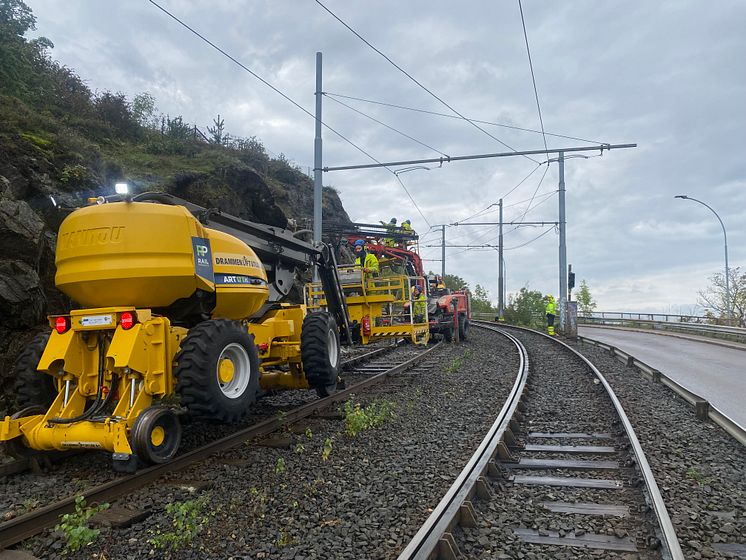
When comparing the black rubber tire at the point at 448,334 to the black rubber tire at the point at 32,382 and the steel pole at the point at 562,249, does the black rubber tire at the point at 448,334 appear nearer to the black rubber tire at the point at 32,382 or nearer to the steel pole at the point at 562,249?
the steel pole at the point at 562,249

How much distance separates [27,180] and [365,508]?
8.63 m

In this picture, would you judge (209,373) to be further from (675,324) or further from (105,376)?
(675,324)

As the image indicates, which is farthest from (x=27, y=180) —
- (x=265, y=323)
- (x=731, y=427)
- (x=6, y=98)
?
(x=731, y=427)

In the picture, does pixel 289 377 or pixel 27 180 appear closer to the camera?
pixel 289 377

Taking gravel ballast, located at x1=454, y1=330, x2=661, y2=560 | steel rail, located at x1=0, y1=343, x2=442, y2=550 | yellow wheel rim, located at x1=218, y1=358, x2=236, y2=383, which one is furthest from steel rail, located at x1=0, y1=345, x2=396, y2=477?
gravel ballast, located at x1=454, y1=330, x2=661, y2=560

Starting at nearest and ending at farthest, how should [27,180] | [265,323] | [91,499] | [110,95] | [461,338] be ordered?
[91,499] → [265,323] → [27,180] → [110,95] → [461,338]

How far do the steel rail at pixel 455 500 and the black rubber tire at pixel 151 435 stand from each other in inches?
98.6

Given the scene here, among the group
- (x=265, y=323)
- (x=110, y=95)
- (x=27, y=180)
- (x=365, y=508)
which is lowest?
(x=365, y=508)

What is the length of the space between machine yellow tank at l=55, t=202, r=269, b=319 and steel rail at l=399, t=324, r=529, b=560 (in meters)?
3.26

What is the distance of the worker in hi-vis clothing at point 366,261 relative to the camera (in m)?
12.9

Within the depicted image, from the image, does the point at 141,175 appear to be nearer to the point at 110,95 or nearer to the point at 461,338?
the point at 110,95

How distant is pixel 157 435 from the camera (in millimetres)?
4992

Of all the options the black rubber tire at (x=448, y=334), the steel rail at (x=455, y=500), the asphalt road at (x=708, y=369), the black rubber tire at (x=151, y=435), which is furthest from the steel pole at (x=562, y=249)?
the black rubber tire at (x=151, y=435)

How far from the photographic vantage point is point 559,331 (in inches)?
1029
